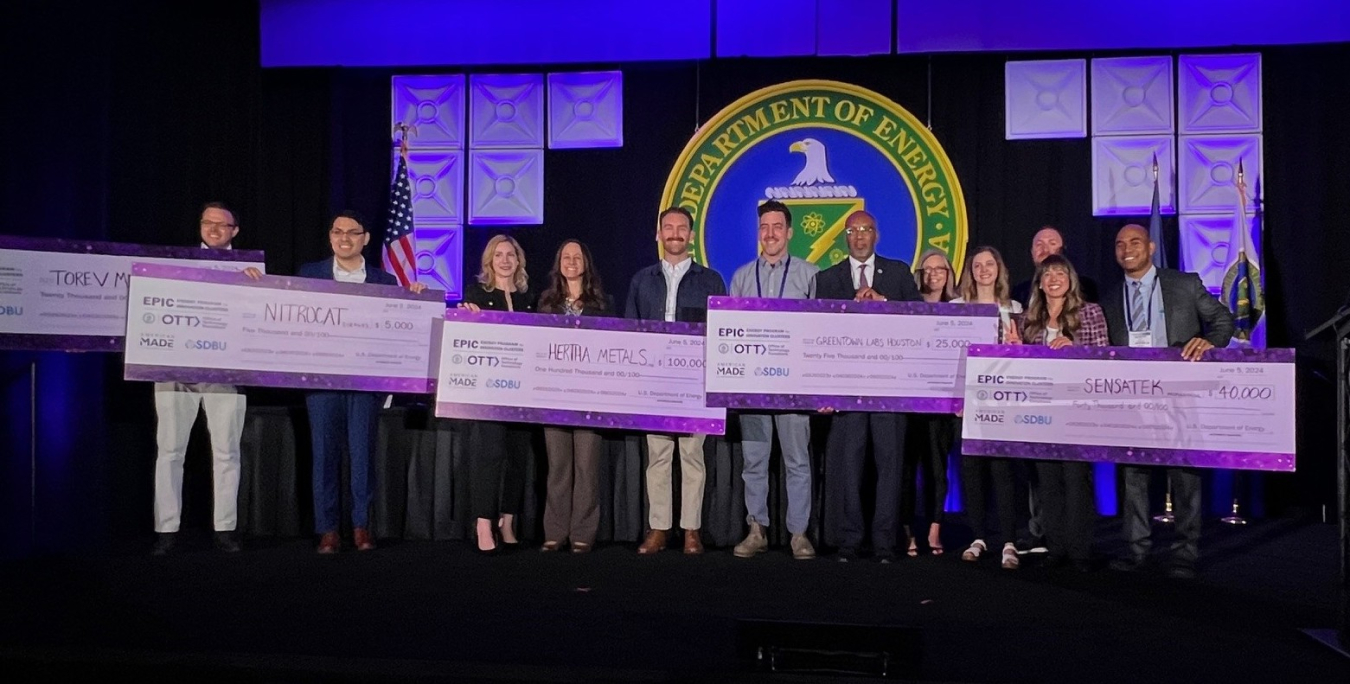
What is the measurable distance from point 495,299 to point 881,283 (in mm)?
1906

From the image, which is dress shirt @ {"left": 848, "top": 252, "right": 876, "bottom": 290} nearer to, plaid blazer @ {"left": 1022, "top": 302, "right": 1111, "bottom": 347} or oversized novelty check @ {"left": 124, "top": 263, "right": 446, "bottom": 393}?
plaid blazer @ {"left": 1022, "top": 302, "right": 1111, "bottom": 347}

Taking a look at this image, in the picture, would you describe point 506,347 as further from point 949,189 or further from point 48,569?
point 949,189

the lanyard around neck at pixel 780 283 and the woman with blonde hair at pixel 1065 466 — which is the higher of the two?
the lanyard around neck at pixel 780 283

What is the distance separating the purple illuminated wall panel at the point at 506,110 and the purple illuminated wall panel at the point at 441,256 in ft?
2.20

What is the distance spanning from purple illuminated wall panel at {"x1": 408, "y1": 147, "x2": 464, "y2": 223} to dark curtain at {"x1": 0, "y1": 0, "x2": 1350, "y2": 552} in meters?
0.28

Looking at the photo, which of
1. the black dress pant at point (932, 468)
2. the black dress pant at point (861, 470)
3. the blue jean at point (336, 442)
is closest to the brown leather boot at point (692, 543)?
the black dress pant at point (861, 470)

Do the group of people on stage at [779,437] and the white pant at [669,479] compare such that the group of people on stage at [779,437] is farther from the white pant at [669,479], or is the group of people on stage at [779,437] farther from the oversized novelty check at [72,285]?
the oversized novelty check at [72,285]

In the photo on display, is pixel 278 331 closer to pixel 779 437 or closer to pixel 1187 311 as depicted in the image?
pixel 779 437

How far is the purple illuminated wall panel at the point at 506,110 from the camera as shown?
8578mm

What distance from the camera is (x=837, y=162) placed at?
329 inches

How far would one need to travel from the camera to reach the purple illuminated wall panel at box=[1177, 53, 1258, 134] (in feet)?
25.8

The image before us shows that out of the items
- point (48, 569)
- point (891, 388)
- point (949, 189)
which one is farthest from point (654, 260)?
point (48, 569)

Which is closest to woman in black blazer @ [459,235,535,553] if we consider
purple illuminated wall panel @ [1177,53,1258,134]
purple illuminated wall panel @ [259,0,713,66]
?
purple illuminated wall panel @ [259,0,713,66]

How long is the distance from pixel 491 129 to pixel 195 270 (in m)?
3.43
